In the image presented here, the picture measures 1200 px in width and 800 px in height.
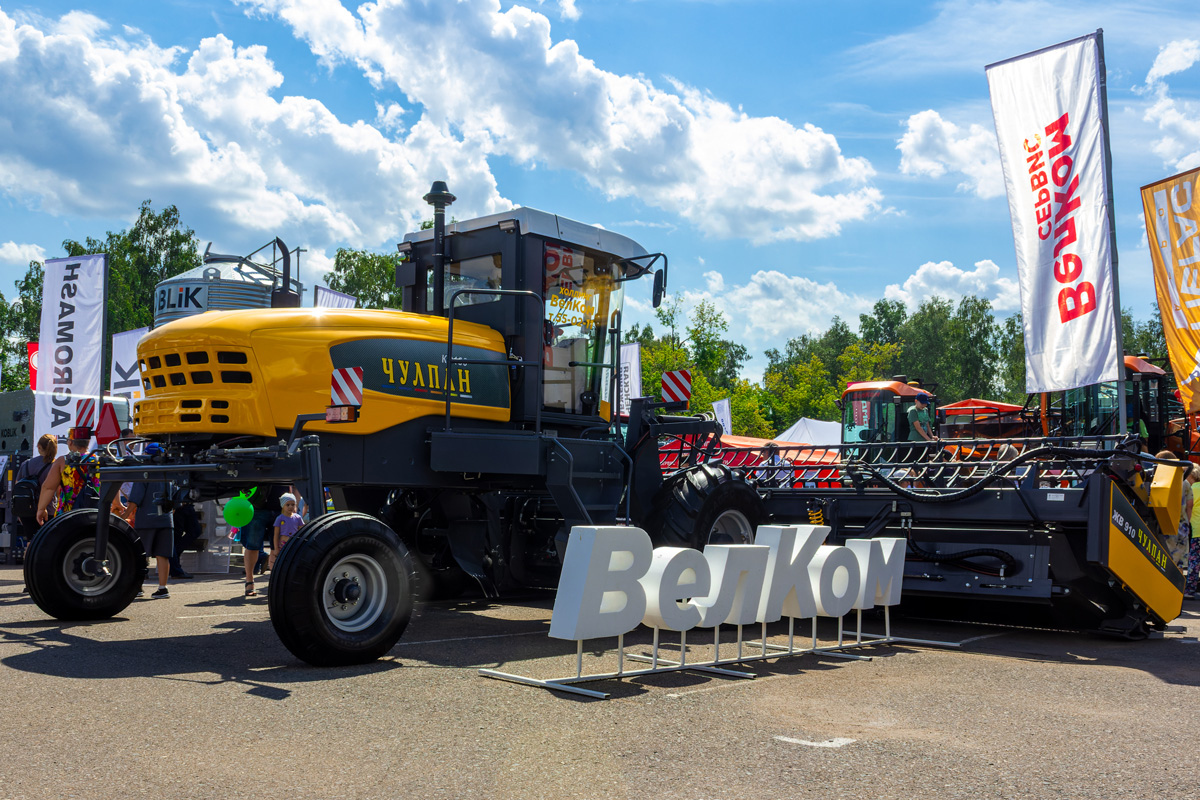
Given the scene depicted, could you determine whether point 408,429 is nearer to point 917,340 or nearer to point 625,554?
point 625,554

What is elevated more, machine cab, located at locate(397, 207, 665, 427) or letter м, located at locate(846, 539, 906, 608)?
machine cab, located at locate(397, 207, 665, 427)

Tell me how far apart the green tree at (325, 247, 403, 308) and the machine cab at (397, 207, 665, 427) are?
112ft

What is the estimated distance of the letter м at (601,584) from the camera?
5.66 meters

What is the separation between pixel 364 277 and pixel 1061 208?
37727 mm

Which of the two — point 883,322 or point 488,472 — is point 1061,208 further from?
point 883,322

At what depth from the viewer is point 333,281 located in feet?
149

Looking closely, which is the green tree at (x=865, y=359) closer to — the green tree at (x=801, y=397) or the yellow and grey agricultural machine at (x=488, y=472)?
the green tree at (x=801, y=397)

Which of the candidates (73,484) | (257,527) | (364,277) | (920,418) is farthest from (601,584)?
(364,277)

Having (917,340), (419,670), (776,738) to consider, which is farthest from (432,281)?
(917,340)

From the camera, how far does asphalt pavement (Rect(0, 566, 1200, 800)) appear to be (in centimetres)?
384

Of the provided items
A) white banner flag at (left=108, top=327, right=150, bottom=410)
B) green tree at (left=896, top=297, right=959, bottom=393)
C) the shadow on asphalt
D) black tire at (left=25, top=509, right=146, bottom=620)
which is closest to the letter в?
the shadow on asphalt

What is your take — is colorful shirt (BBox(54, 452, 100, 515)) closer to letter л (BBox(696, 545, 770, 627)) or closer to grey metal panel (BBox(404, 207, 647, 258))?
grey metal panel (BBox(404, 207, 647, 258))

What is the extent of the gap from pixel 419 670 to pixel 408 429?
2.03 meters

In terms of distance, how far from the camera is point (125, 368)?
17734 millimetres
